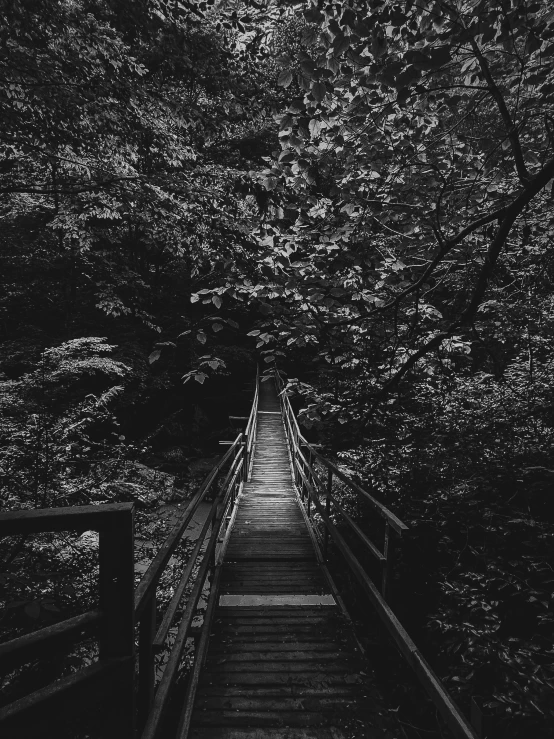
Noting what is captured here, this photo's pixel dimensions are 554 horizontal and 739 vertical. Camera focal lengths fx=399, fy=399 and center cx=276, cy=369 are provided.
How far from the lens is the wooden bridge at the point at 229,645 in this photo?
113cm

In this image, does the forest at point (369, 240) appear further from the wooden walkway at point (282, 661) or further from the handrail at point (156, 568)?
the wooden walkway at point (282, 661)

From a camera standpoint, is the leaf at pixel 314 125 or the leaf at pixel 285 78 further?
the leaf at pixel 314 125

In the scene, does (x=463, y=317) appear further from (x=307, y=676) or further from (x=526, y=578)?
(x=307, y=676)

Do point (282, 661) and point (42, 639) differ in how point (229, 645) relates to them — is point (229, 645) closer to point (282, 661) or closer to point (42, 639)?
point (282, 661)

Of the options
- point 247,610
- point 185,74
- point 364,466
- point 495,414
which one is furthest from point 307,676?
point 185,74

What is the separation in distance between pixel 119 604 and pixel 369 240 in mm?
3443

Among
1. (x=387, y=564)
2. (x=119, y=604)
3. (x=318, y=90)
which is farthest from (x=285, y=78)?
(x=387, y=564)

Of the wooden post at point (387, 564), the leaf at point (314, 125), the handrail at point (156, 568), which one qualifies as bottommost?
the wooden post at point (387, 564)

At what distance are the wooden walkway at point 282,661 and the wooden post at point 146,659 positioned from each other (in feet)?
2.57

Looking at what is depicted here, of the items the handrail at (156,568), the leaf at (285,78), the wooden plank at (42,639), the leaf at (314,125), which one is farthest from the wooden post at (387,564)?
the leaf at (285,78)

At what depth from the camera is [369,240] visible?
373 cm

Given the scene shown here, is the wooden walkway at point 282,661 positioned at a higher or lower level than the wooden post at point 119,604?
lower

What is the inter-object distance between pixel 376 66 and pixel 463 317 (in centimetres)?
170

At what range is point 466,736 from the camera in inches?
65.9
